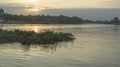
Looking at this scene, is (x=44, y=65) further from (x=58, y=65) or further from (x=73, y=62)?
(x=73, y=62)

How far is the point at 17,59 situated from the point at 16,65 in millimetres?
3339

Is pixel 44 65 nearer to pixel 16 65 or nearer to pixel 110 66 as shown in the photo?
pixel 16 65

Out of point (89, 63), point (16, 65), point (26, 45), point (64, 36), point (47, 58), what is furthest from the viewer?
point (64, 36)

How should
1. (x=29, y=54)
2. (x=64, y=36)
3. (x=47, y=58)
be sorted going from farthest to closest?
(x=64, y=36), (x=29, y=54), (x=47, y=58)

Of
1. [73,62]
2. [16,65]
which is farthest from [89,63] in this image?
[16,65]

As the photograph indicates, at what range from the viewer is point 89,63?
28.6 m

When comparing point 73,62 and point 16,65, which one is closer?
point 16,65

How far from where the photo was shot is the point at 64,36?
5394cm

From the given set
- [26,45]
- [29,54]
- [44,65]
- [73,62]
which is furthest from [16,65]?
[26,45]

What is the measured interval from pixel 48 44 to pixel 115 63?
17.2 meters

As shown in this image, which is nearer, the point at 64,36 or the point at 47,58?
the point at 47,58

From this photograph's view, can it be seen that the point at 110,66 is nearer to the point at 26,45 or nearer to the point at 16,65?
the point at 16,65

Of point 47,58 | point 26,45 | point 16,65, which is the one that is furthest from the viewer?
point 26,45

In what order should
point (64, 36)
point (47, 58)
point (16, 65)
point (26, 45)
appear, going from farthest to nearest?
point (64, 36) < point (26, 45) < point (47, 58) < point (16, 65)
